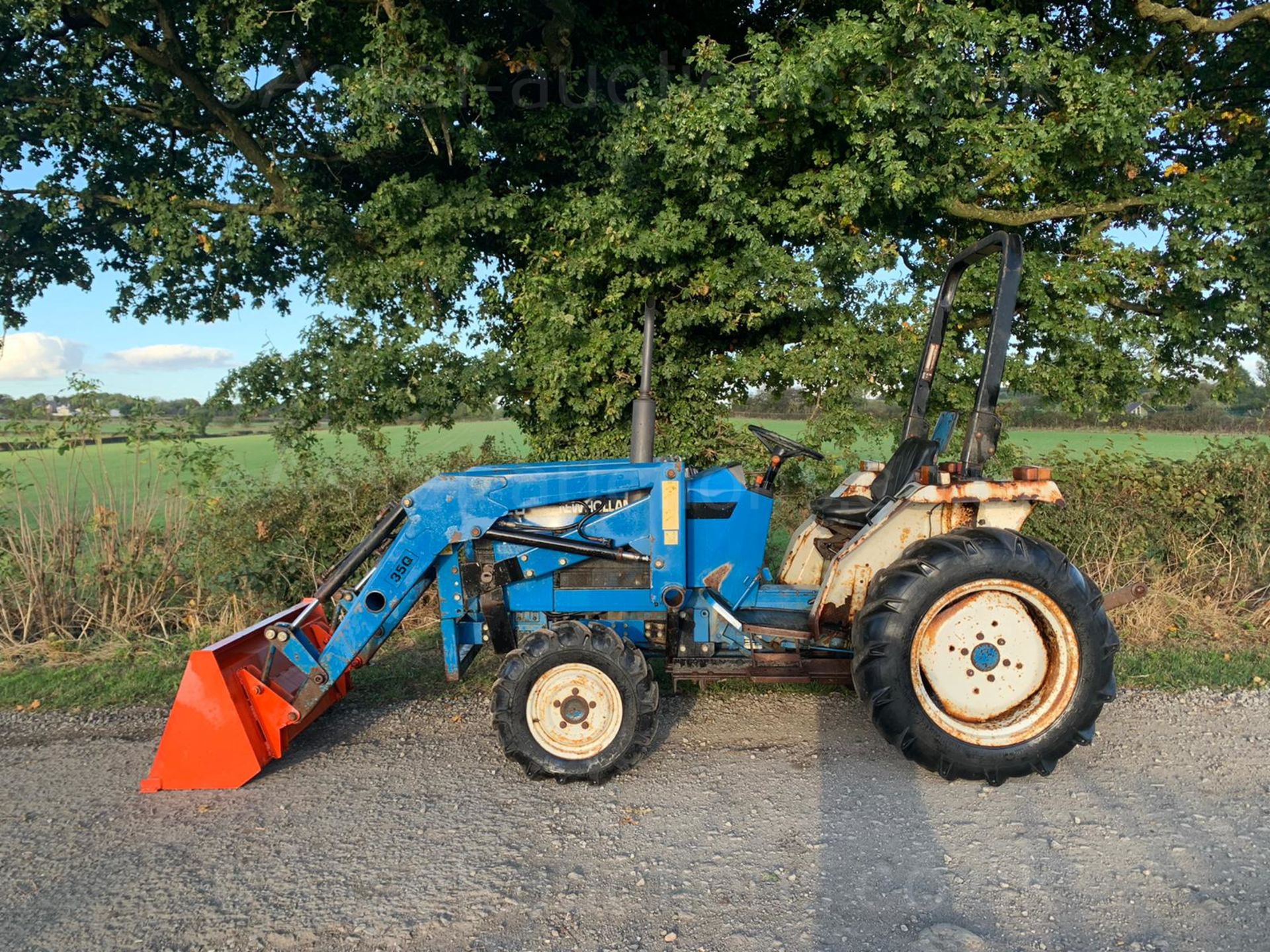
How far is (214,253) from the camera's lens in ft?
29.4

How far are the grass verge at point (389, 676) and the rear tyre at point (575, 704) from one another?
51.6 inches

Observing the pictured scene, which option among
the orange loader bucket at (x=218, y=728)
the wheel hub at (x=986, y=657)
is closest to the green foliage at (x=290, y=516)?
the orange loader bucket at (x=218, y=728)

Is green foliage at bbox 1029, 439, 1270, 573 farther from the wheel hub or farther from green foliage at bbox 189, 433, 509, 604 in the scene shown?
green foliage at bbox 189, 433, 509, 604

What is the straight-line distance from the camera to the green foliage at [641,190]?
736 centimetres

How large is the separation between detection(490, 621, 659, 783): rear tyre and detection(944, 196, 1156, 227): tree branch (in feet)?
19.8

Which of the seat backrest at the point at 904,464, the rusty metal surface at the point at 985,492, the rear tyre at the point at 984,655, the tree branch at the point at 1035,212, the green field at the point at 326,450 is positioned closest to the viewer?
the rear tyre at the point at 984,655

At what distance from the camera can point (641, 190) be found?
7762 mm

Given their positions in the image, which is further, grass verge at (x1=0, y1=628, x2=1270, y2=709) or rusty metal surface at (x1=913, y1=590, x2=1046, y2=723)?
grass verge at (x1=0, y1=628, x2=1270, y2=709)

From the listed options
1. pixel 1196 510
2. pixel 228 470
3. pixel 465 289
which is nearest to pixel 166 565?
pixel 228 470

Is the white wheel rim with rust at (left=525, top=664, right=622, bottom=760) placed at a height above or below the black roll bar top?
below

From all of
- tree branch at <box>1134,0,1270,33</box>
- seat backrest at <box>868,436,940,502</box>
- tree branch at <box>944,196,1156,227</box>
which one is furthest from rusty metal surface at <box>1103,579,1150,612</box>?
tree branch at <box>1134,0,1270,33</box>

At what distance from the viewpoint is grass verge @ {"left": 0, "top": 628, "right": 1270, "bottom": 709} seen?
522cm

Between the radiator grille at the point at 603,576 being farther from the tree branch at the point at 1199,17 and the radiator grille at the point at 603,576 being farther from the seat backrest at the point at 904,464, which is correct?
the tree branch at the point at 1199,17

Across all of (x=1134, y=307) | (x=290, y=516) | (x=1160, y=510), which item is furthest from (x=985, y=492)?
(x=290, y=516)
